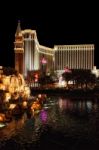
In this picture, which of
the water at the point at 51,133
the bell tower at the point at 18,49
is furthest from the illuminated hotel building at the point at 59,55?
the water at the point at 51,133

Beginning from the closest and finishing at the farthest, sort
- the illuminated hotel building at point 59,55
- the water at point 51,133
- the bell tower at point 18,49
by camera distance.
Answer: the water at point 51,133 < the bell tower at point 18,49 < the illuminated hotel building at point 59,55

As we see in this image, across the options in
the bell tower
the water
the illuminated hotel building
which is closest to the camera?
the water

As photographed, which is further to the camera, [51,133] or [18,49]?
[18,49]

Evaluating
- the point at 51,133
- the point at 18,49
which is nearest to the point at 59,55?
the point at 18,49

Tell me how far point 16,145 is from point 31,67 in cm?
8522

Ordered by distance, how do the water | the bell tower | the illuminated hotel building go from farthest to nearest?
the illuminated hotel building < the bell tower < the water

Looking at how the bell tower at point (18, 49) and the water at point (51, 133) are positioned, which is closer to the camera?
the water at point (51, 133)

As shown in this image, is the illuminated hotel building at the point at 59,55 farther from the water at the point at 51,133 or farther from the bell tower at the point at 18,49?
the water at the point at 51,133

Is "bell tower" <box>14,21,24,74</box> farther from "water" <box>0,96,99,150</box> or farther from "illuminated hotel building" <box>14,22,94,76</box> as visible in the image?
"water" <box>0,96,99,150</box>

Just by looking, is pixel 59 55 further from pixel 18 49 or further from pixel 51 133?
pixel 51 133

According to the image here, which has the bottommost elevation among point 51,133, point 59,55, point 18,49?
point 51,133

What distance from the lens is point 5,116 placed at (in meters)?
25.5

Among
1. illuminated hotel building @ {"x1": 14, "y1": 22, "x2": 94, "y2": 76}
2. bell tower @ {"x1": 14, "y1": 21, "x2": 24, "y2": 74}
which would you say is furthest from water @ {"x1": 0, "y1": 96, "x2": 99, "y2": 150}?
illuminated hotel building @ {"x1": 14, "y1": 22, "x2": 94, "y2": 76}

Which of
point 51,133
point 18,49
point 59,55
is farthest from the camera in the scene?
point 59,55
